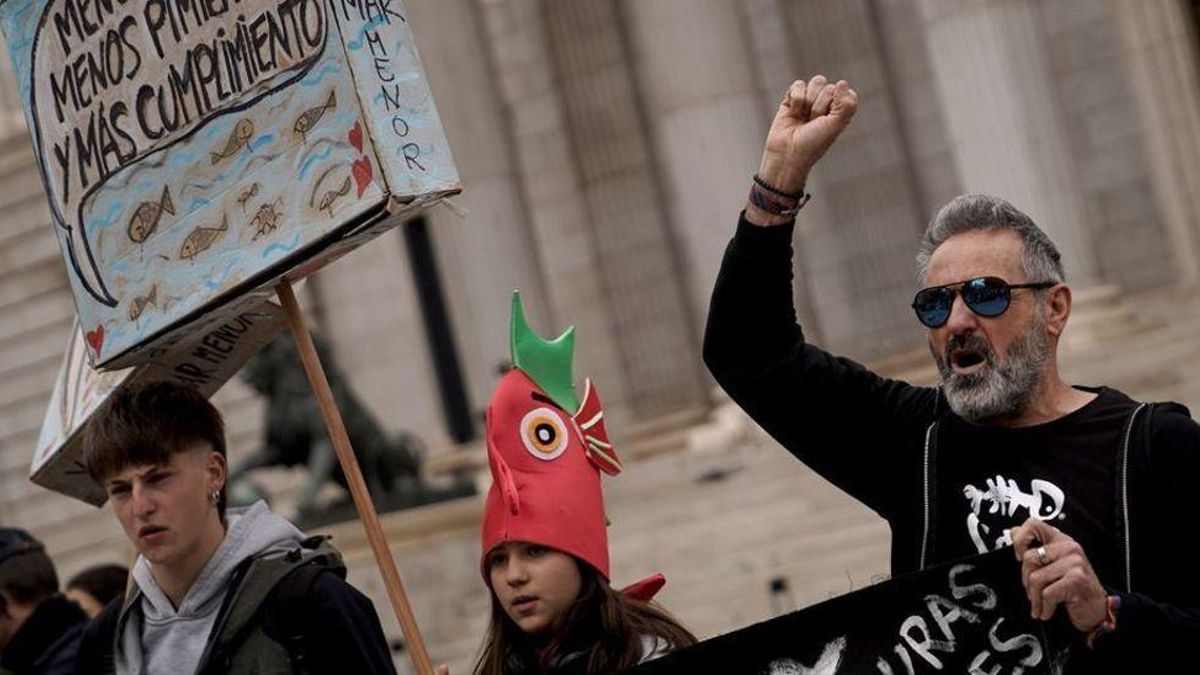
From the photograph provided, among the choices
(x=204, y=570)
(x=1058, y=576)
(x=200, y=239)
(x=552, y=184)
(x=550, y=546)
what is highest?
(x=552, y=184)

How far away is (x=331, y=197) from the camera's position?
14.9ft

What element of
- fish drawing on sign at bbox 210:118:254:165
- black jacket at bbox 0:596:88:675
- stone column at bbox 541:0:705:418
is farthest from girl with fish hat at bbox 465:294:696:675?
stone column at bbox 541:0:705:418

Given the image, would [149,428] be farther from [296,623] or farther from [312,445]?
[312,445]

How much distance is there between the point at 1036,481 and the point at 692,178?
16.3 m

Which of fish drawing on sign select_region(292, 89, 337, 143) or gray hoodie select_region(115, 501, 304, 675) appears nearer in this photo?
fish drawing on sign select_region(292, 89, 337, 143)

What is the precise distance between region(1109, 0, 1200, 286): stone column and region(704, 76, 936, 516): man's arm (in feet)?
55.5

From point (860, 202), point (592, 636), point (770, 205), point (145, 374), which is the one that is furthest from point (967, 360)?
point (860, 202)

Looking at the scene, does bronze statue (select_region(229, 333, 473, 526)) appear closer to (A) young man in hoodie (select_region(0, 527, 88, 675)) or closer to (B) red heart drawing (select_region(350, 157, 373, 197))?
(A) young man in hoodie (select_region(0, 527, 88, 675))

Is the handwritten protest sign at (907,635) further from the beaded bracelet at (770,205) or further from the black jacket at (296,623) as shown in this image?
the beaded bracelet at (770,205)

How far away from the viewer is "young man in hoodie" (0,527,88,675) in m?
7.10

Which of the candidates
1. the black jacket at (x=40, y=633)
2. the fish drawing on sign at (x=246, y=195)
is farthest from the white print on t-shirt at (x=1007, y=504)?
the black jacket at (x=40, y=633)

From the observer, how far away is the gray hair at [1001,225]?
4160 millimetres

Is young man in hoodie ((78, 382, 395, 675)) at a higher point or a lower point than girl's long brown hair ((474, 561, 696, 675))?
higher

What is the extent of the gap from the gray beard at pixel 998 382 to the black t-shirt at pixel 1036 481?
61mm
